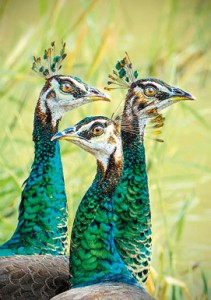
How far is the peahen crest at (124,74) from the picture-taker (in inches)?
64.7

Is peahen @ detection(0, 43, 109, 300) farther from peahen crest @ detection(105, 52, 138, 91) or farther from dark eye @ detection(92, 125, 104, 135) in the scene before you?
dark eye @ detection(92, 125, 104, 135)

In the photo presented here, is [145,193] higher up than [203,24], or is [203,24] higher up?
[203,24]

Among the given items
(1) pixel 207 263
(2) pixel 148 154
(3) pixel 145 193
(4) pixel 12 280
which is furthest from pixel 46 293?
(1) pixel 207 263

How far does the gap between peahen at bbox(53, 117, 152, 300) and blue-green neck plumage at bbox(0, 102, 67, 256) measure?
0.16 meters

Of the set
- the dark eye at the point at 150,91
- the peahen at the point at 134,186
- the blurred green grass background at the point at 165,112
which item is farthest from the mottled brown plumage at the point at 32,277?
the blurred green grass background at the point at 165,112

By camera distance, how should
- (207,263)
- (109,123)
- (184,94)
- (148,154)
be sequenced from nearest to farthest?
(109,123)
(184,94)
(148,154)
(207,263)

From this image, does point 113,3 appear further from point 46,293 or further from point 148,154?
point 46,293

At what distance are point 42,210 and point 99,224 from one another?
0.67ft

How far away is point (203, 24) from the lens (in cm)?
365

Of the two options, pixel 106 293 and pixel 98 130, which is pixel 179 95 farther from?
pixel 106 293

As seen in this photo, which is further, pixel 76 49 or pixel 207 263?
pixel 207 263

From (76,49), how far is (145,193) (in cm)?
93

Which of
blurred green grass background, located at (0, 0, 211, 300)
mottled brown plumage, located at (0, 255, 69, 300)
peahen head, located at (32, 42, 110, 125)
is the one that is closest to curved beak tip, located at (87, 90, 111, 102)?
peahen head, located at (32, 42, 110, 125)

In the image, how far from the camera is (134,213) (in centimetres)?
170
